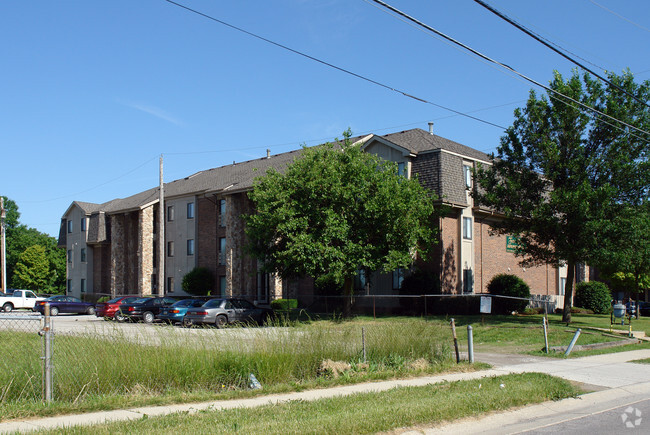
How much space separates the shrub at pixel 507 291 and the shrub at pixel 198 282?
20.3 m

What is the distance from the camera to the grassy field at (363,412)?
25.0ft

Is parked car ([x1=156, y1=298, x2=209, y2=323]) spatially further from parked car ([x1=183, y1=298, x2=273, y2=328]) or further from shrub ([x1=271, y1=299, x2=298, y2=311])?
shrub ([x1=271, y1=299, x2=298, y2=311])

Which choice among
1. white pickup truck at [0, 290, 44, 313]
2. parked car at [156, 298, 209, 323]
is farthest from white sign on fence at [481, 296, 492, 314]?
white pickup truck at [0, 290, 44, 313]

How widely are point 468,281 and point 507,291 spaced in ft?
7.31

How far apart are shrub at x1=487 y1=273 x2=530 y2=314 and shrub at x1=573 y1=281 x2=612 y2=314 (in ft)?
23.3

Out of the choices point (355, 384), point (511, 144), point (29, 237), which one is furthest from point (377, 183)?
point (29, 237)

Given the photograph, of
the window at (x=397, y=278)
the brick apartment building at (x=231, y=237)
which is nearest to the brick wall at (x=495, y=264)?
the brick apartment building at (x=231, y=237)

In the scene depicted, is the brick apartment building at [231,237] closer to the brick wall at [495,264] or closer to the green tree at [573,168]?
the brick wall at [495,264]

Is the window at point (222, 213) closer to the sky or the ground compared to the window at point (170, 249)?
closer to the sky

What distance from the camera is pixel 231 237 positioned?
137ft

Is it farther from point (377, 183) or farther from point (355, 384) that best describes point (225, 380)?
point (377, 183)

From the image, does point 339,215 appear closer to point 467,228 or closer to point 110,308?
point 467,228

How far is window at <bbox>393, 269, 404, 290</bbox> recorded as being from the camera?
34.6 meters

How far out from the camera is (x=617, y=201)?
25453 millimetres
